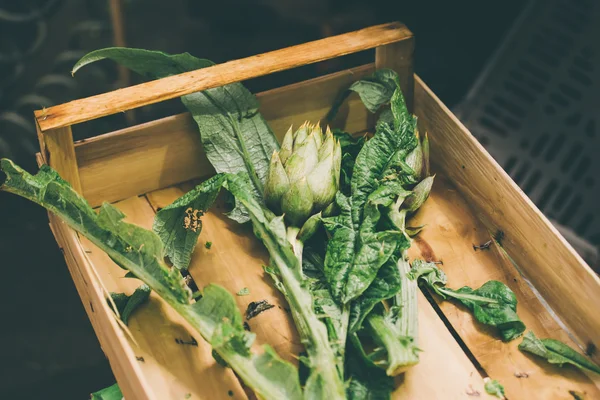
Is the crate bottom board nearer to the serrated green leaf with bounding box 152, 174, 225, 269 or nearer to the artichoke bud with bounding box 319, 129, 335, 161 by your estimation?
the serrated green leaf with bounding box 152, 174, 225, 269

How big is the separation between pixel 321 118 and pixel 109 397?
67cm

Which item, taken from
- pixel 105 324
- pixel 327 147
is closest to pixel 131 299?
pixel 105 324

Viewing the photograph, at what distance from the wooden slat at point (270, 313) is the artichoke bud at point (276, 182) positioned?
0.11 m

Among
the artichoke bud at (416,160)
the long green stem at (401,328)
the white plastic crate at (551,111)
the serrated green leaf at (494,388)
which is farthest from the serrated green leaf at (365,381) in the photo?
the white plastic crate at (551,111)

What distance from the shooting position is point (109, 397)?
1253mm

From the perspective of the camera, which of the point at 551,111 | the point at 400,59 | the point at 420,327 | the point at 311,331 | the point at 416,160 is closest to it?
the point at 311,331

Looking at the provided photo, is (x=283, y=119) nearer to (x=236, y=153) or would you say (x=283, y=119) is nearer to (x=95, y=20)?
(x=236, y=153)

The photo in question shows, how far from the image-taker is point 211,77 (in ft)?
4.11

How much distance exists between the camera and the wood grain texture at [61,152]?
117 centimetres

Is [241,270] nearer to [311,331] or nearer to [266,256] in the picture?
[266,256]

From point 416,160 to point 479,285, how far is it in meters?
0.25

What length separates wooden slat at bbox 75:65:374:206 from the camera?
1292 mm

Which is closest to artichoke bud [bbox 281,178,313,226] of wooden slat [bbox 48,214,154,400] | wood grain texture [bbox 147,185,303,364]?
wood grain texture [bbox 147,185,303,364]

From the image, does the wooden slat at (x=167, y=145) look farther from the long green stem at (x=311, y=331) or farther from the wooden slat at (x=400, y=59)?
the long green stem at (x=311, y=331)
